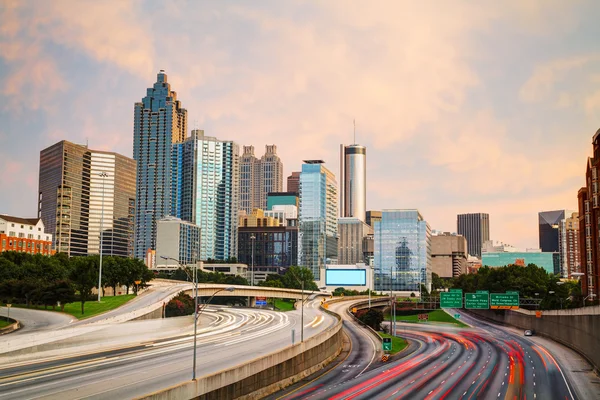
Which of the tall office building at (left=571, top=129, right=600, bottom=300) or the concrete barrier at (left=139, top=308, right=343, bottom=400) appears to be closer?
the concrete barrier at (left=139, top=308, right=343, bottom=400)

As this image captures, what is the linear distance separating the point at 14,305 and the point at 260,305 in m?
86.6

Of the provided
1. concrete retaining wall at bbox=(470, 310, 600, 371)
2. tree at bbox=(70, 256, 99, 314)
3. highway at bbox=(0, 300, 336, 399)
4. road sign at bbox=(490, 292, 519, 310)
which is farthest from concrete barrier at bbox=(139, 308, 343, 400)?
road sign at bbox=(490, 292, 519, 310)

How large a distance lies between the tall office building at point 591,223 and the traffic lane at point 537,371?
1877 centimetres

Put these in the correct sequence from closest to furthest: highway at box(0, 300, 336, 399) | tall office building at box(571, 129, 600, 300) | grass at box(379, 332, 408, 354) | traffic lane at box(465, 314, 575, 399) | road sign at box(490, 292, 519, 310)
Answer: highway at box(0, 300, 336, 399) → traffic lane at box(465, 314, 575, 399) → grass at box(379, 332, 408, 354) → road sign at box(490, 292, 519, 310) → tall office building at box(571, 129, 600, 300)

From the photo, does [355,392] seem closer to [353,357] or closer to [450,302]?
[353,357]

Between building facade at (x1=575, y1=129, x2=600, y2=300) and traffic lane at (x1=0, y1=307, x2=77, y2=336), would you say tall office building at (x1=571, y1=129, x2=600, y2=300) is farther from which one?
traffic lane at (x1=0, y1=307, x2=77, y2=336)

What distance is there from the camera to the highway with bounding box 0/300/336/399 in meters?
49.2

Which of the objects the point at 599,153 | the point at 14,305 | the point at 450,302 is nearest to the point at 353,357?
the point at 450,302

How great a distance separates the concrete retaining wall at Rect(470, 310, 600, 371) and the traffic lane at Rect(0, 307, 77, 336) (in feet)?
224

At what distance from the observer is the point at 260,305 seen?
187375 mm

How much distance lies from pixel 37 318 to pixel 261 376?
50.7 m

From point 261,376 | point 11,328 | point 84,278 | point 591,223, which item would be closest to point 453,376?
point 261,376

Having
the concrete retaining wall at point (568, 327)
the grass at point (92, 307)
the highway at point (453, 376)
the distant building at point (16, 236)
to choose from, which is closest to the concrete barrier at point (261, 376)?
the highway at point (453, 376)

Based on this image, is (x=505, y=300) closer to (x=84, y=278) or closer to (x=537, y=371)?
(x=537, y=371)
